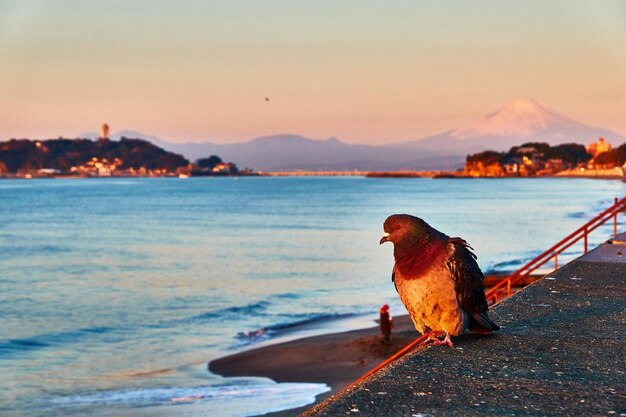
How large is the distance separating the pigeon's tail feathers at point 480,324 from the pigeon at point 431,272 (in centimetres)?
37

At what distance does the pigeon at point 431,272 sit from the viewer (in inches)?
294

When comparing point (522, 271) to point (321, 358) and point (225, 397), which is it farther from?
point (321, 358)

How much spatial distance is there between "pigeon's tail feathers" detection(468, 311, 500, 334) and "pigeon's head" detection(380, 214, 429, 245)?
107 centimetres

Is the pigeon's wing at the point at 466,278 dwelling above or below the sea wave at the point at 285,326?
above

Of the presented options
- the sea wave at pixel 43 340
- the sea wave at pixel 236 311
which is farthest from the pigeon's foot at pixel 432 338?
the sea wave at pixel 236 311

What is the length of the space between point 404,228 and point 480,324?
140cm

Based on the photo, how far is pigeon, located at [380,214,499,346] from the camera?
7465mm

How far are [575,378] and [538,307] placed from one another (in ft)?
11.4

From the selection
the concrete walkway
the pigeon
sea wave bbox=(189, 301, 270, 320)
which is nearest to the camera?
the concrete walkway

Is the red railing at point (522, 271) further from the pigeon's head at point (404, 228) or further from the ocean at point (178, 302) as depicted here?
the ocean at point (178, 302)

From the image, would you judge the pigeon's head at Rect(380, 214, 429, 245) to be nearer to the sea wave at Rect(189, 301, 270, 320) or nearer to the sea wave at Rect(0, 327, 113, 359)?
the sea wave at Rect(0, 327, 113, 359)

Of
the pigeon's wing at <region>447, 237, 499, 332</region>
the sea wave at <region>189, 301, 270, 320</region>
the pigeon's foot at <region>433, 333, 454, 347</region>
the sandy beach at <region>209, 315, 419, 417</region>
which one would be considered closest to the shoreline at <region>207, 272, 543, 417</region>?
the sandy beach at <region>209, 315, 419, 417</region>

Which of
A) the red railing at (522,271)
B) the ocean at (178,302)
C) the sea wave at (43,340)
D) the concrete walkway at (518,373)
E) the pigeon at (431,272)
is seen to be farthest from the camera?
the sea wave at (43,340)

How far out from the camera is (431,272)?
24.4 feet
